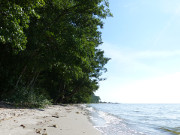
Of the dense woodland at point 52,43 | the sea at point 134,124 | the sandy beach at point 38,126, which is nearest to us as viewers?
the sandy beach at point 38,126

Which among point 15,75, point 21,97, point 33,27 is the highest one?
point 33,27

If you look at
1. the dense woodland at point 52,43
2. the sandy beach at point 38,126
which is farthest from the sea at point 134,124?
the dense woodland at point 52,43

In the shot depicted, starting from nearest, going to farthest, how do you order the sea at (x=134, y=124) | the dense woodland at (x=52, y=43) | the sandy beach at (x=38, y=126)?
the sandy beach at (x=38, y=126), the sea at (x=134, y=124), the dense woodland at (x=52, y=43)

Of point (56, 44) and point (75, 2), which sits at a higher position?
point (75, 2)

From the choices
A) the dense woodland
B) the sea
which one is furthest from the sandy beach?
the dense woodland

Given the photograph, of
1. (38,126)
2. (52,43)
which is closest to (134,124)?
(38,126)

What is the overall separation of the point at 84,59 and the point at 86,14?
465 cm

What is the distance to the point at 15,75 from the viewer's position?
15180 mm

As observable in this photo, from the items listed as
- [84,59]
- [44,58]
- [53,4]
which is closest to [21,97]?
[44,58]

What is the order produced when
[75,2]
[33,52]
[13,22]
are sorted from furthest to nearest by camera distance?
[75,2], [33,52], [13,22]

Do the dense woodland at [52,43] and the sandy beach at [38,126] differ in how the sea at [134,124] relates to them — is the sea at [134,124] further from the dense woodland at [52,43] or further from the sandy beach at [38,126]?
the dense woodland at [52,43]

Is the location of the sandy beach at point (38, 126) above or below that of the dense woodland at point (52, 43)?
below

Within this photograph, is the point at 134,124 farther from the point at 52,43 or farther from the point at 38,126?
the point at 52,43

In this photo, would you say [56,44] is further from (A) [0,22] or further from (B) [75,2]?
(A) [0,22]
